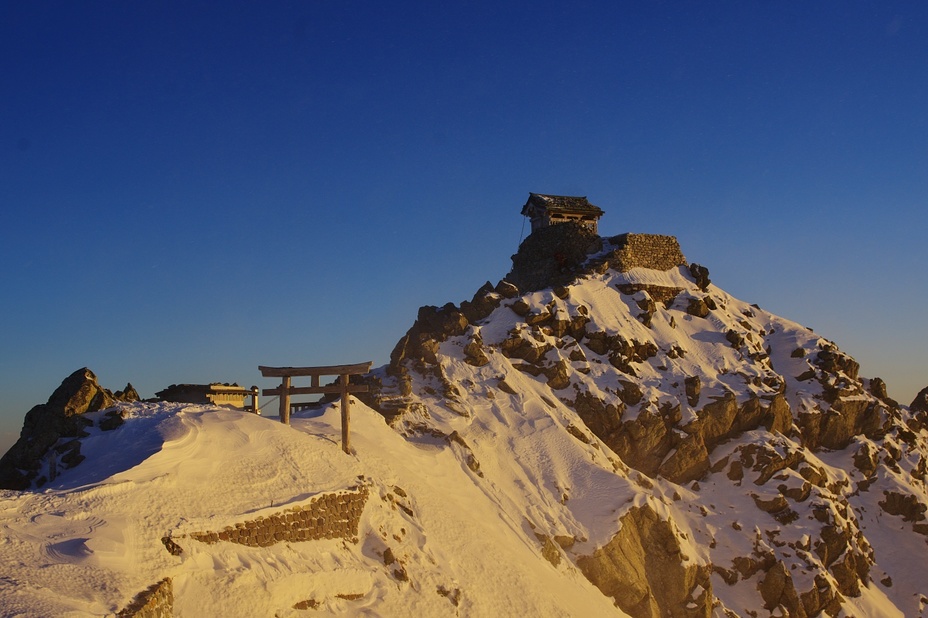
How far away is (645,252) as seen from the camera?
45969 millimetres

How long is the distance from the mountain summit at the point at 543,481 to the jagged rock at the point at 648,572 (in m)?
0.07

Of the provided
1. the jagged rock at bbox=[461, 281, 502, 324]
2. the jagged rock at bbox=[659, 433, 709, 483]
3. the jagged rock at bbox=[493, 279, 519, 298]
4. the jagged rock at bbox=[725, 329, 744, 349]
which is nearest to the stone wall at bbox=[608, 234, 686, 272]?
the jagged rock at bbox=[725, 329, 744, 349]

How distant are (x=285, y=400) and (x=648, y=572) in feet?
42.5

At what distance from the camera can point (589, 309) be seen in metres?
39.9

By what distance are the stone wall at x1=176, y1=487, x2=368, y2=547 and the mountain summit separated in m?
0.06

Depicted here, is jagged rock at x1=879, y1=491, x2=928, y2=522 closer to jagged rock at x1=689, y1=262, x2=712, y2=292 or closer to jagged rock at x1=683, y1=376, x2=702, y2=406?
jagged rock at x1=683, y1=376, x2=702, y2=406

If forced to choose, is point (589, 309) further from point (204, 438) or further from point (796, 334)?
point (204, 438)

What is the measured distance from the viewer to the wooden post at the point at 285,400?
2572 cm

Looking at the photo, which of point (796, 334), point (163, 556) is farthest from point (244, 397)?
point (796, 334)

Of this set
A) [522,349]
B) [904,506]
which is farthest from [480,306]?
[904,506]

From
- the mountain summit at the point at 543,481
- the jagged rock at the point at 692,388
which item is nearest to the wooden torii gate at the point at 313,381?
the mountain summit at the point at 543,481

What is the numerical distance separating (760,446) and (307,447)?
67.2 ft

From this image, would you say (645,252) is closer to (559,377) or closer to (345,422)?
(559,377)

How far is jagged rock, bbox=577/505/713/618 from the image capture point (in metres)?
26.7
